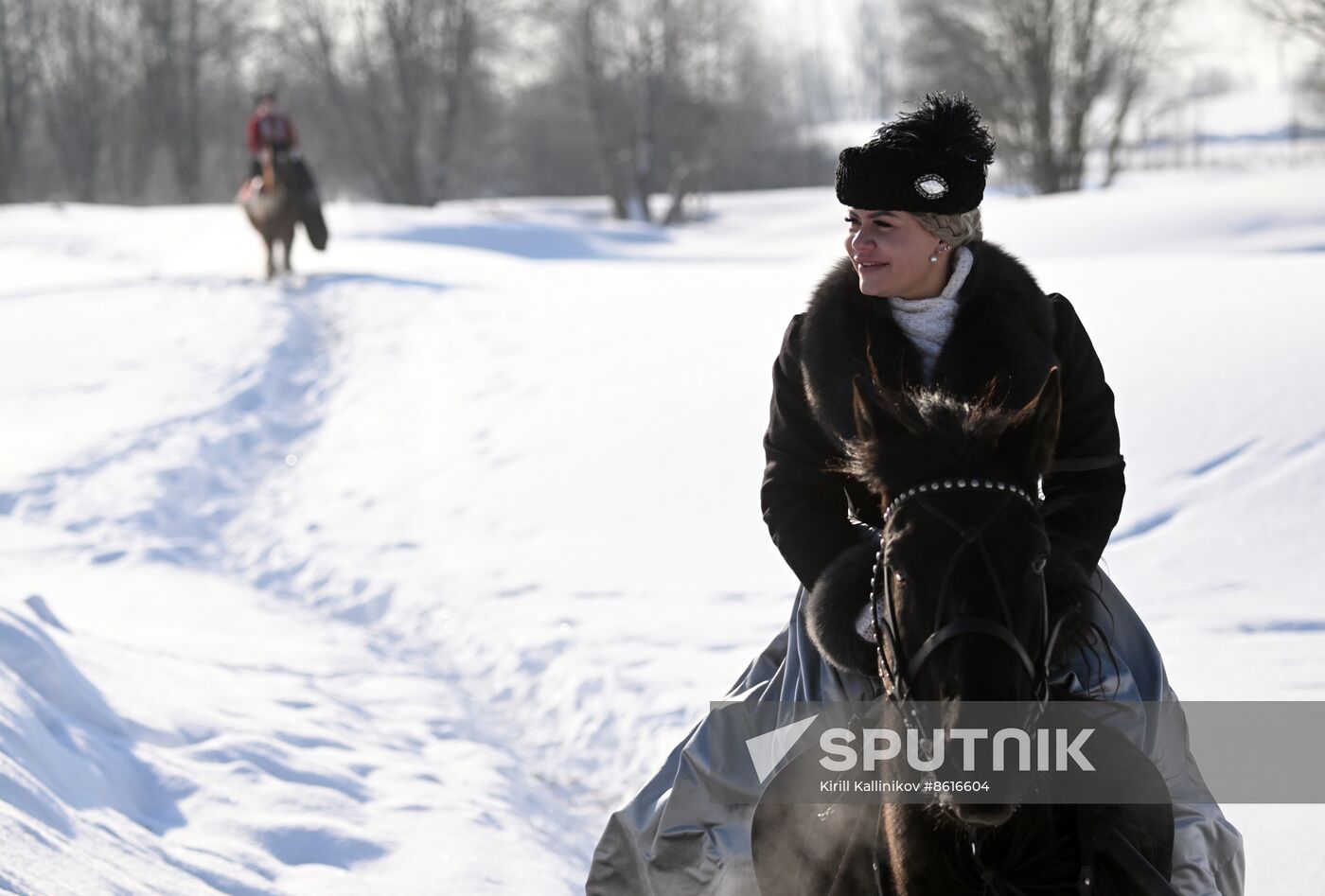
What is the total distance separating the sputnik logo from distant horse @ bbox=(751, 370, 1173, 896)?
0.24 meters

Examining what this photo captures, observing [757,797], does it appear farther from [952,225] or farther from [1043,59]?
[1043,59]

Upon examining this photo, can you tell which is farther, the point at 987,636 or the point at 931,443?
the point at 931,443

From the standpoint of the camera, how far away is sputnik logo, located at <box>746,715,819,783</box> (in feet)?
8.41

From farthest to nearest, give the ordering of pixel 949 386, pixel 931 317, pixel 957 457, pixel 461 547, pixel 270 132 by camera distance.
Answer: pixel 270 132
pixel 461 547
pixel 931 317
pixel 949 386
pixel 957 457

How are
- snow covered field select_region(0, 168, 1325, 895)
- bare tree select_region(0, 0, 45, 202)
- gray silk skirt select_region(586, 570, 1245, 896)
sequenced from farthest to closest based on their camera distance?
bare tree select_region(0, 0, 45, 202)
snow covered field select_region(0, 168, 1325, 895)
gray silk skirt select_region(586, 570, 1245, 896)

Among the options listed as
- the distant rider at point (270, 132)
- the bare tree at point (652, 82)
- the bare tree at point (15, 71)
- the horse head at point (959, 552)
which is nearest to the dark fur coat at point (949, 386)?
the horse head at point (959, 552)

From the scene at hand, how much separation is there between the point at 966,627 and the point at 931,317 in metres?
0.84

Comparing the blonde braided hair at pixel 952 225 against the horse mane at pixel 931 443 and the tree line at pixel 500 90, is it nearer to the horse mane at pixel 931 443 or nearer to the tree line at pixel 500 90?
the horse mane at pixel 931 443

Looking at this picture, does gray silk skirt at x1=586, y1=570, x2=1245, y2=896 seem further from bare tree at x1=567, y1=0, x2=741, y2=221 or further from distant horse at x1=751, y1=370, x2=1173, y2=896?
bare tree at x1=567, y1=0, x2=741, y2=221

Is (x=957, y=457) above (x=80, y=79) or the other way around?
the other way around

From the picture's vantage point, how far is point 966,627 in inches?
74.1

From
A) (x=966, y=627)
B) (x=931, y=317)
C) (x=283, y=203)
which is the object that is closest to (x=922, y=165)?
(x=931, y=317)

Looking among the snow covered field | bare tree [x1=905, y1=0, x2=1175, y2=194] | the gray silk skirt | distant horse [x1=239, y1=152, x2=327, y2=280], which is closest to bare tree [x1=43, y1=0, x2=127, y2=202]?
bare tree [x1=905, y1=0, x2=1175, y2=194]
